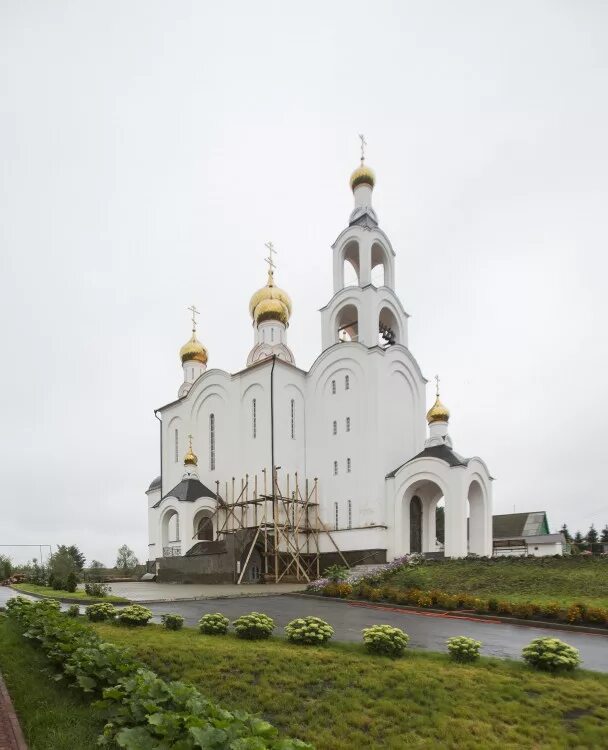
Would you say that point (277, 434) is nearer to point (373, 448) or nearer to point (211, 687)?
point (373, 448)

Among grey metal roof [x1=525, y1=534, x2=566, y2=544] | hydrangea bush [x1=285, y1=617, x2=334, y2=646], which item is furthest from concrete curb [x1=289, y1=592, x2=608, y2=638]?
grey metal roof [x1=525, y1=534, x2=566, y2=544]

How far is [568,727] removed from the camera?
252 inches

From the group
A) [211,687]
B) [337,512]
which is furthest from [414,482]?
[211,687]

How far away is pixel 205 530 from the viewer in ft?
115

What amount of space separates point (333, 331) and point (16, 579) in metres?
21.9

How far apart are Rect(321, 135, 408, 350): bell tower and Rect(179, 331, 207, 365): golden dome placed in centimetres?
1280

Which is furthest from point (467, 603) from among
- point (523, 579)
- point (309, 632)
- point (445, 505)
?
point (445, 505)

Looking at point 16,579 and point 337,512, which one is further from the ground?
point 337,512

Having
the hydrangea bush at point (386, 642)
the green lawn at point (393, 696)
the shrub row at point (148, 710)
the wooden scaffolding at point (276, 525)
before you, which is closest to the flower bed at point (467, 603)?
the green lawn at point (393, 696)

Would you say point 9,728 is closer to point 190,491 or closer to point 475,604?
point 475,604

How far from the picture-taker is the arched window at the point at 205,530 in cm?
3406

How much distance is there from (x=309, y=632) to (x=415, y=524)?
2171 cm

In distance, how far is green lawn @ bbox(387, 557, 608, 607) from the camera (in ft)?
52.0

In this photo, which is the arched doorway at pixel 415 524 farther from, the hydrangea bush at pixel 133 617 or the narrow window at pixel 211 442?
the hydrangea bush at pixel 133 617
